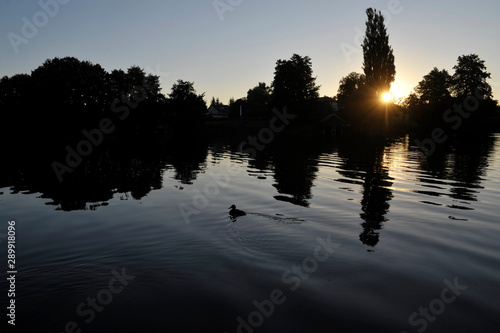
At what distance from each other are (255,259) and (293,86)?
317ft

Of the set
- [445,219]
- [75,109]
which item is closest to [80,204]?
[445,219]

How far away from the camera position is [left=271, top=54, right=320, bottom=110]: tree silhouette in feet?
328

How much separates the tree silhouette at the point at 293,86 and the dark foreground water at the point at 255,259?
83.5 metres

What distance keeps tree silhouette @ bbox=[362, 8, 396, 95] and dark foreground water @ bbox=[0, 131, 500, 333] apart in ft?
205

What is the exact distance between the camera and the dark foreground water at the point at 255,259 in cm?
632

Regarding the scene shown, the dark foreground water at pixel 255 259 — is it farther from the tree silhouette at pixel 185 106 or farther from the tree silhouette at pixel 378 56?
the tree silhouette at pixel 185 106

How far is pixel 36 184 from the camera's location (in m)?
20.7

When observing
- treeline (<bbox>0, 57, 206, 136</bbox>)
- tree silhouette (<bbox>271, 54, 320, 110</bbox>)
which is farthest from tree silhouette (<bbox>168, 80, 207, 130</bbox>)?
tree silhouette (<bbox>271, 54, 320, 110</bbox>)

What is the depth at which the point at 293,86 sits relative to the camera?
101062 millimetres

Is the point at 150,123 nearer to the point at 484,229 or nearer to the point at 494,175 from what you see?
the point at 494,175

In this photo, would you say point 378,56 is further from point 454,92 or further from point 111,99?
point 111,99

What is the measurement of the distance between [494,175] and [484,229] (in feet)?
50.8

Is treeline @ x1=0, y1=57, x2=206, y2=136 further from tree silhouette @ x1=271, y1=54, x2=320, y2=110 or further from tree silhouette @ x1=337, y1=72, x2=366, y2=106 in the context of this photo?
tree silhouette @ x1=337, y1=72, x2=366, y2=106

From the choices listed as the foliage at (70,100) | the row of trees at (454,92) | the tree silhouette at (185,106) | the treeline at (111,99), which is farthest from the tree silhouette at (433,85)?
the foliage at (70,100)
